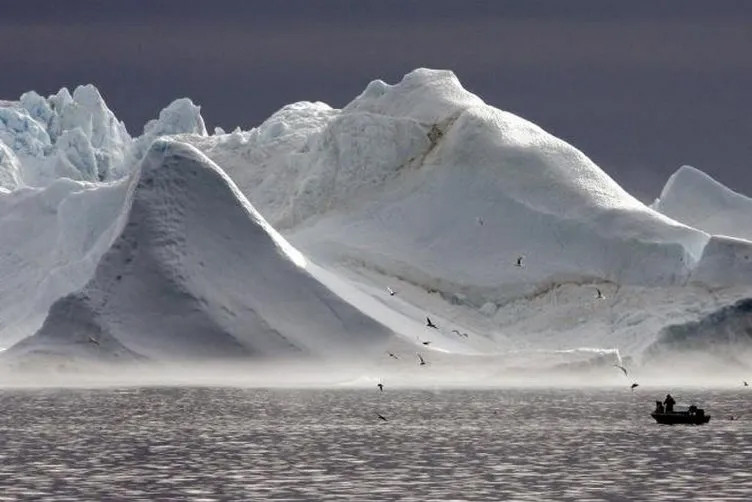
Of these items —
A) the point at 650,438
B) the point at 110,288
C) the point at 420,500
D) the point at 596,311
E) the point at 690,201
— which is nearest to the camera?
the point at 420,500

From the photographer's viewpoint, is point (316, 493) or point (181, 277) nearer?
point (316, 493)

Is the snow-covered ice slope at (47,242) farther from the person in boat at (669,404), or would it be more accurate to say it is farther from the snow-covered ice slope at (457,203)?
the person in boat at (669,404)

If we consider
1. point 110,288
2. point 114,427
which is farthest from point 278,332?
point 114,427

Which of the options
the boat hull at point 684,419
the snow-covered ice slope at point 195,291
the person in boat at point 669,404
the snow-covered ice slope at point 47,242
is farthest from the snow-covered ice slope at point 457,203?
the boat hull at point 684,419

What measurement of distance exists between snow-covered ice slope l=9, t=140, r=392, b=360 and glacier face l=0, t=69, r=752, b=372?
6.2 inches

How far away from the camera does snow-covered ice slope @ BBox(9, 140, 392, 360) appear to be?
13625 cm

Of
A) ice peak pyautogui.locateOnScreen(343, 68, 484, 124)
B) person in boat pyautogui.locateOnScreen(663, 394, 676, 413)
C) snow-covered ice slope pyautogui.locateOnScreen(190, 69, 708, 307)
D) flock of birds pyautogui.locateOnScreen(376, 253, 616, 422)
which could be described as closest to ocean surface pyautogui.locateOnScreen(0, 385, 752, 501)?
person in boat pyautogui.locateOnScreen(663, 394, 676, 413)

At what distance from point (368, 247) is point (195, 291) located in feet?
95.9

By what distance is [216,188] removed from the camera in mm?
144250

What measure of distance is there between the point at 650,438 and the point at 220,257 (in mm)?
61545

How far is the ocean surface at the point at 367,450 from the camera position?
60.7 meters

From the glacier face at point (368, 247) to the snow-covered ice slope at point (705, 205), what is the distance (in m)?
0.94

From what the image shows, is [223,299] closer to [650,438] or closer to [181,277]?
[181,277]

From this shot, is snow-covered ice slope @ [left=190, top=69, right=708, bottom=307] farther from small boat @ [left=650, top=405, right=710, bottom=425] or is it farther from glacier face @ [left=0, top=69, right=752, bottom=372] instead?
small boat @ [left=650, top=405, right=710, bottom=425]
